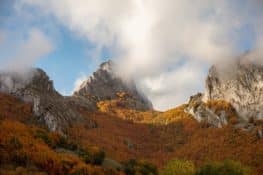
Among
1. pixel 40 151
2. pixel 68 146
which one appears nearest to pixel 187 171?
pixel 68 146

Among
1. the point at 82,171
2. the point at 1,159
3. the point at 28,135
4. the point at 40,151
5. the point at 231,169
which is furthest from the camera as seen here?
the point at 231,169

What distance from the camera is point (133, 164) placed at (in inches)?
4481

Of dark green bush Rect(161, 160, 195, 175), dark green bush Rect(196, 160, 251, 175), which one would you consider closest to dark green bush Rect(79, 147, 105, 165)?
dark green bush Rect(161, 160, 195, 175)

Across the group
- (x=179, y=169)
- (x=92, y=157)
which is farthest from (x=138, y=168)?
(x=179, y=169)

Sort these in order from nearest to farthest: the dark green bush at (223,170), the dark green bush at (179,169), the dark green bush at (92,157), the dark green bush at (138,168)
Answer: the dark green bush at (92,157) < the dark green bush at (138,168) < the dark green bush at (223,170) < the dark green bush at (179,169)

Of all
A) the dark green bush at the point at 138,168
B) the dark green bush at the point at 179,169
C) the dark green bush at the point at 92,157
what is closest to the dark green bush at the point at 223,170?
the dark green bush at the point at 179,169

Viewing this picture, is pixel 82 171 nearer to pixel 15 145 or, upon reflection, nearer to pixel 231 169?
pixel 15 145

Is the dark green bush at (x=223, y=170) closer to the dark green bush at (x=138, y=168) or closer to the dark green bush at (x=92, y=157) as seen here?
the dark green bush at (x=138, y=168)

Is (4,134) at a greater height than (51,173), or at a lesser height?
greater

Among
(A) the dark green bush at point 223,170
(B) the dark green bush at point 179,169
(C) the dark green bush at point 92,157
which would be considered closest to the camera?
(C) the dark green bush at point 92,157

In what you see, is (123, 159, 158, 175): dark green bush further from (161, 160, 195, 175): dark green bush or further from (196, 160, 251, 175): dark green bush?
(196, 160, 251, 175): dark green bush

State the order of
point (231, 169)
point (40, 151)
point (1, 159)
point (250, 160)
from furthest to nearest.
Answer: point (250, 160) → point (231, 169) → point (40, 151) → point (1, 159)

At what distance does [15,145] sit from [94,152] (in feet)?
85.2

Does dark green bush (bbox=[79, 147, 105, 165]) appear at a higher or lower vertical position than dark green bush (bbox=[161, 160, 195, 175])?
higher
